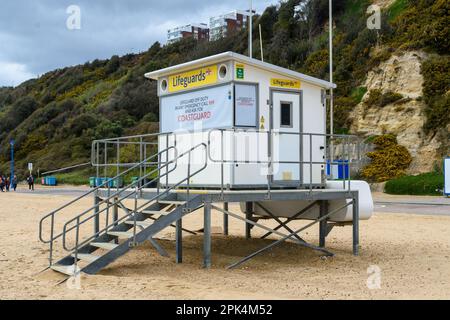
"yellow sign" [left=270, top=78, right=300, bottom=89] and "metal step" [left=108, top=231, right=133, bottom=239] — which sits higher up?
"yellow sign" [left=270, top=78, right=300, bottom=89]

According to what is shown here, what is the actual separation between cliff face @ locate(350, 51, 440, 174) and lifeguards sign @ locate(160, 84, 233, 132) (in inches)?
1014

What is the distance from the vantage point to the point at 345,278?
10500mm

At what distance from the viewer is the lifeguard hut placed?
10.7 m

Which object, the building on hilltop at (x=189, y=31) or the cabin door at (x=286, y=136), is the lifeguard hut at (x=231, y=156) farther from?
the building on hilltop at (x=189, y=31)

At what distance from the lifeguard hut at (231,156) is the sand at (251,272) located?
0.54 meters

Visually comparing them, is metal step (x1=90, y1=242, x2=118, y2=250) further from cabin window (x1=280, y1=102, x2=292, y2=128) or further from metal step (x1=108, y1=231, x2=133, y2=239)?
cabin window (x1=280, y1=102, x2=292, y2=128)

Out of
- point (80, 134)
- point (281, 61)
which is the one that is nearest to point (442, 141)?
point (281, 61)

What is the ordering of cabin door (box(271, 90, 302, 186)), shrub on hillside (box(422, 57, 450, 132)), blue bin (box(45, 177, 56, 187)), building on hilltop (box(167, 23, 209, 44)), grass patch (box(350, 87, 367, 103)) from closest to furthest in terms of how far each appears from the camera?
cabin door (box(271, 90, 302, 186)), shrub on hillside (box(422, 57, 450, 132)), grass patch (box(350, 87, 367, 103)), blue bin (box(45, 177, 56, 187)), building on hilltop (box(167, 23, 209, 44))

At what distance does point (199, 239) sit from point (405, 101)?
26.0 meters

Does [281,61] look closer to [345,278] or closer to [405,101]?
[405,101]

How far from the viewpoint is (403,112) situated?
1487 inches

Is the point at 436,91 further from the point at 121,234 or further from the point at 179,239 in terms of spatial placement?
the point at 121,234

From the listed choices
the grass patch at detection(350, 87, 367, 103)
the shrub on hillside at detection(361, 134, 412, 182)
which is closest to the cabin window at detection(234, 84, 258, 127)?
the shrub on hillside at detection(361, 134, 412, 182)

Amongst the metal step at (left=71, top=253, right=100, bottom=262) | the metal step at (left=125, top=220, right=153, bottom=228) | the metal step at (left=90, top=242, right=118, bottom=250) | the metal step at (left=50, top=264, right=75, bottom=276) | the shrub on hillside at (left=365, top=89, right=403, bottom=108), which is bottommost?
the metal step at (left=50, top=264, right=75, bottom=276)
